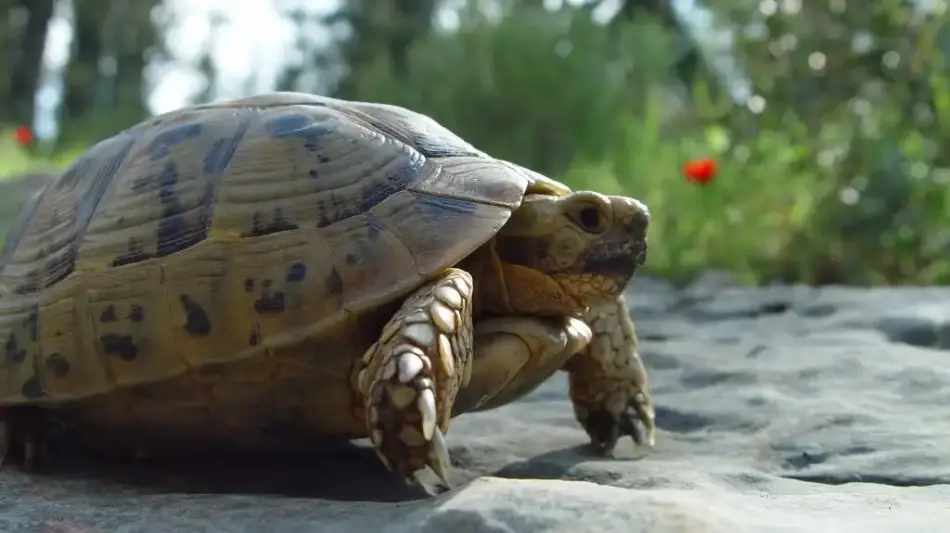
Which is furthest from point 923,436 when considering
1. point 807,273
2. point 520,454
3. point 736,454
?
point 807,273

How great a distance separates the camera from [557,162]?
21.4ft

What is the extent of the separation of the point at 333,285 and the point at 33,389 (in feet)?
2.15

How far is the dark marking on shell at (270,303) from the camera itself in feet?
5.17

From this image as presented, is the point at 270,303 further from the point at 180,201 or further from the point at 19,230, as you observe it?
the point at 19,230

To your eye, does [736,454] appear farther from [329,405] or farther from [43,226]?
[43,226]

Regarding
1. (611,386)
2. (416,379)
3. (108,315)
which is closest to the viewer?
(416,379)

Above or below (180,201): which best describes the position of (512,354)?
below

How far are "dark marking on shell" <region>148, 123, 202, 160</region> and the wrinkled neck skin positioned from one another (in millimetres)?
611

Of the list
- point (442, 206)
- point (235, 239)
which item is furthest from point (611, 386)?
point (235, 239)

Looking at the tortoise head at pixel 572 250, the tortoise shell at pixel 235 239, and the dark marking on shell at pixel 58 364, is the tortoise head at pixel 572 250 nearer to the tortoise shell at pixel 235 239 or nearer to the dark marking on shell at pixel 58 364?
the tortoise shell at pixel 235 239

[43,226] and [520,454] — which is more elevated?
[43,226]

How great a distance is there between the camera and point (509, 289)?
5.93ft

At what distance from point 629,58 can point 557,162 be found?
103 centimetres

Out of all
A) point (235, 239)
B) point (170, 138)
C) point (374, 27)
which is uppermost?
point (374, 27)
